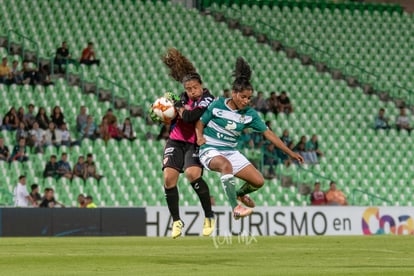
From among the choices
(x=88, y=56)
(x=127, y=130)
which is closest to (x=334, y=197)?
(x=127, y=130)

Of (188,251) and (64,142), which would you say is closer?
(188,251)

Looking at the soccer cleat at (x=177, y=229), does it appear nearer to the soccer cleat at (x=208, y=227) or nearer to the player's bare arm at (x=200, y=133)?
the soccer cleat at (x=208, y=227)

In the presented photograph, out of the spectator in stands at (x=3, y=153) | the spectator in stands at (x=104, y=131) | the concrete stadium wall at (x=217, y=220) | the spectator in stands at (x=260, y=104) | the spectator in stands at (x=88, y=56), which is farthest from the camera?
the spectator in stands at (x=260, y=104)

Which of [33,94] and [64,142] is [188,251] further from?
[33,94]

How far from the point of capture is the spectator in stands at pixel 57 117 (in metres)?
26.9

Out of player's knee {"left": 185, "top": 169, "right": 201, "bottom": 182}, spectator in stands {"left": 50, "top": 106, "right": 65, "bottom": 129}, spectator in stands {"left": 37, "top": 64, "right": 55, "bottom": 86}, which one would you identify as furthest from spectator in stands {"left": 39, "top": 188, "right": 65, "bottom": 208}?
player's knee {"left": 185, "top": 169, "right": 201, "bottom": 182}

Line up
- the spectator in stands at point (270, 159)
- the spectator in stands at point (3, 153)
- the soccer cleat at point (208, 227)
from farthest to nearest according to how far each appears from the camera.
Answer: the spectator in stands at point (270, 159), the spectator in stands at point (3, 153), the soccer cleat at point (208, 227)

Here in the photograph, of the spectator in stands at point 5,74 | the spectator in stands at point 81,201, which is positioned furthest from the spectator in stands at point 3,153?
the spectator in stands at point 5,74

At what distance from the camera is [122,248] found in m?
15.8

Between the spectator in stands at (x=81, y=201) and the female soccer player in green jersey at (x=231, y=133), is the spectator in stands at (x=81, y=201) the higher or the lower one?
the lower one

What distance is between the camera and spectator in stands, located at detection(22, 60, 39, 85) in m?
28.4

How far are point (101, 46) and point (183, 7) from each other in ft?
13.9

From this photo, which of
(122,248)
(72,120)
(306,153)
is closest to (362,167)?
(306,153)

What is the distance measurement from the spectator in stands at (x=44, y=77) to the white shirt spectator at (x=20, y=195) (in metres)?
4.82
